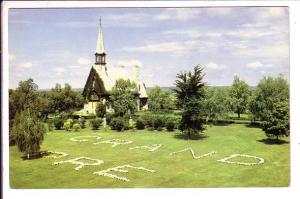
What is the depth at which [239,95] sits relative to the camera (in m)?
11.9

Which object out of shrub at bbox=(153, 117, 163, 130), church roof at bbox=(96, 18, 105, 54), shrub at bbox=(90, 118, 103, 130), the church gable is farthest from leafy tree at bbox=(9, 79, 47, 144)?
shrub at bbox=(153, 117, 163, 130)

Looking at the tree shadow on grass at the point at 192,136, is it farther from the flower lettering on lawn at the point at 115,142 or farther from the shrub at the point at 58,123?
the shrub at the point at 58,123

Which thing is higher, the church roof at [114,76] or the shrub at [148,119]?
the church roof at [114,76]

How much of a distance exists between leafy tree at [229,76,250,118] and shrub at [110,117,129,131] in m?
3.22

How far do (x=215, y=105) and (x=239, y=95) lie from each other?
77 centimetres

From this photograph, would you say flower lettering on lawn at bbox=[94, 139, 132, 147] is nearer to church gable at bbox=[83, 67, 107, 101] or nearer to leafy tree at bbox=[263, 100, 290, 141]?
church gable at bbox=[83, 67, 107, 101]

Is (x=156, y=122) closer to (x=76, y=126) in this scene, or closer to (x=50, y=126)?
(x=76, y=126)

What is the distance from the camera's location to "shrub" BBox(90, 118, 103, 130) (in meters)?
12.2

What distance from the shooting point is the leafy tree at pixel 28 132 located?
11.5 meters

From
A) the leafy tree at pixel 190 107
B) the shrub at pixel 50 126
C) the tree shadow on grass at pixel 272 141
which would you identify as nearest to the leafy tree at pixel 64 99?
the shrub at pixel 50 126

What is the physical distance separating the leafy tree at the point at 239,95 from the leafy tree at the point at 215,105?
18 cm
